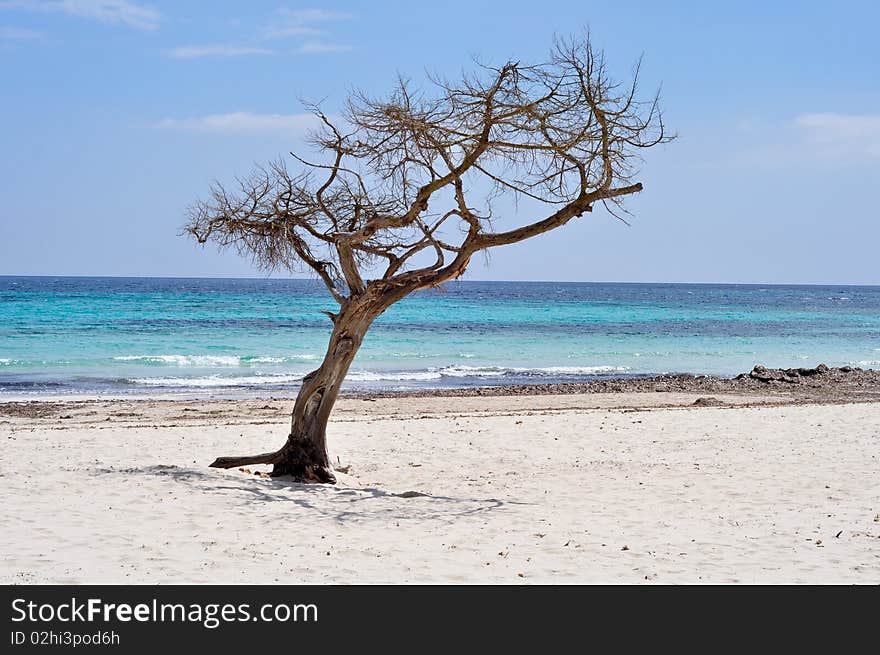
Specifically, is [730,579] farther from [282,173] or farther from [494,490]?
[282,173]

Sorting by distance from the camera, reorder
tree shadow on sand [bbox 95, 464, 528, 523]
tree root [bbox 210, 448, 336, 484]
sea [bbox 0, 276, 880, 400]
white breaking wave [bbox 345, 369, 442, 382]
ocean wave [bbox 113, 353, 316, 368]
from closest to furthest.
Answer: tree shadow on sand [bbox 95, 464, 528, 523] < tree root [bbox 210, 448, 336, 484] < sea [bbox 0, 276, 880, 400] < white breaking wave [bbox 345, 369, 442, 382] < ocean wave [bbox 113, 353, 316, 368]

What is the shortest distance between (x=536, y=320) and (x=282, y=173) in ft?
167

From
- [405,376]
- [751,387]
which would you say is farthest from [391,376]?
[751,387]

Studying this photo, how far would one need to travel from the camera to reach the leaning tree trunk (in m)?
11.0

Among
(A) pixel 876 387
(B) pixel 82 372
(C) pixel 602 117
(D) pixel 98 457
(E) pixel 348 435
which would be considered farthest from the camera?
(B) pixel 82 372

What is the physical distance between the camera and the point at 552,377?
2875 cm

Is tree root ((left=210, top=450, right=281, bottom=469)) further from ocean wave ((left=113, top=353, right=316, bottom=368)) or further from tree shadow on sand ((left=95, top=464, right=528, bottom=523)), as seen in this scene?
ocean wave ((left=113, top=353, right=316, bottom=368))

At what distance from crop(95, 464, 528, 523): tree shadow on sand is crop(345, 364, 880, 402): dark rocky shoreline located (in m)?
11.7

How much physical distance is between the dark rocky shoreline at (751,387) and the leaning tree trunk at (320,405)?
36.6 ft

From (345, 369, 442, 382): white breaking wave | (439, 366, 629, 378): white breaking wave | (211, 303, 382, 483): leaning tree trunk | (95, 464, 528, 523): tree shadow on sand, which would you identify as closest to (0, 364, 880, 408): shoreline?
(345, 369, 442, 382): white breaking wave

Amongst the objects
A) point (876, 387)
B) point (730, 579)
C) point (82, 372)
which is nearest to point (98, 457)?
point (730, 579)

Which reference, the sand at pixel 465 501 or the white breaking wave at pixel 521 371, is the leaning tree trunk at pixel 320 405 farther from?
the white breaking wave at pixel 521 371

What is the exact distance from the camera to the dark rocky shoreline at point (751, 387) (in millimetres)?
22766
